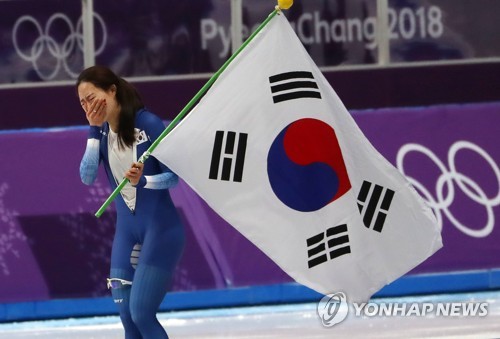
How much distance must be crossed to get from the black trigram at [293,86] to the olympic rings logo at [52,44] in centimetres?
788

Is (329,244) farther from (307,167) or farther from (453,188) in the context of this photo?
(453,188)

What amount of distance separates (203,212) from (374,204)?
387cm

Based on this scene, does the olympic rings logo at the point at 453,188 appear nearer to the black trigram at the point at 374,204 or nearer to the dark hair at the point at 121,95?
the black trigram at the point at 374,204

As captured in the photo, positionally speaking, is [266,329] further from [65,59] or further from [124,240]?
[65,59]

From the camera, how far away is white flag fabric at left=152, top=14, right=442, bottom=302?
6965mm

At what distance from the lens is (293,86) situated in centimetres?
708

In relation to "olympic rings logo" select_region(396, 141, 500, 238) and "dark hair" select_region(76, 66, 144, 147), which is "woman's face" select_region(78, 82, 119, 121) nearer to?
"dark hair" select_region(76, 66, 144, 147)

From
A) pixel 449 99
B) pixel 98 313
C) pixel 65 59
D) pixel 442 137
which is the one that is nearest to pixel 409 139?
pixel 442 137

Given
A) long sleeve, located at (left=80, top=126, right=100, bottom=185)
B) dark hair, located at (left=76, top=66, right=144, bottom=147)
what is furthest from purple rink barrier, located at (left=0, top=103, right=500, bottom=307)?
dark hair, located at (left=76, top=66, right=144, bottom=147)

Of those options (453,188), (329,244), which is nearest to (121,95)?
(329,244)

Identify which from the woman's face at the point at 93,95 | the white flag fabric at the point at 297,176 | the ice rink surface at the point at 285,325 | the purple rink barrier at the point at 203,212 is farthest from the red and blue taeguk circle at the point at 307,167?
the purple rink barrier at the point at 203,212

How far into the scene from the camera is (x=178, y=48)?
14.9 m

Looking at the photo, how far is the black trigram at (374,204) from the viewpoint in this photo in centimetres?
704

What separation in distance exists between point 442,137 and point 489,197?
0.61 meters
